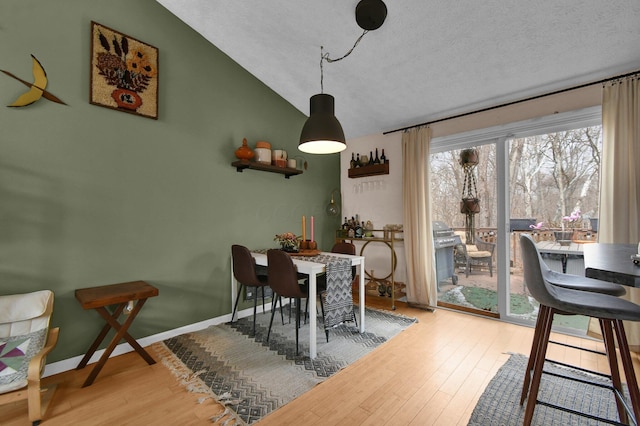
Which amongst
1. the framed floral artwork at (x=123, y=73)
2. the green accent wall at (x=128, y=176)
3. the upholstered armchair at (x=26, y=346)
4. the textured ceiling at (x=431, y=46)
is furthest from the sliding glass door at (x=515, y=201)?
the upholstered armchair at (x=26, y=346)

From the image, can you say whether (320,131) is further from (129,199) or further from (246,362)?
(246,362)

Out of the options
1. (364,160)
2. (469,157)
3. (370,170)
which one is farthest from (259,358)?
(469,157)

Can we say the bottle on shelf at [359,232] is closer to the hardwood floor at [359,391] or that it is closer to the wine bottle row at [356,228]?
the wine bottle row at [356,228]

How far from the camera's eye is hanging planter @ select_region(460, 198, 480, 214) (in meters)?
3.47

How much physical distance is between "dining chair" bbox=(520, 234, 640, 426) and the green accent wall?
276 cm

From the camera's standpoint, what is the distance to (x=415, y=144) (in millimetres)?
3740

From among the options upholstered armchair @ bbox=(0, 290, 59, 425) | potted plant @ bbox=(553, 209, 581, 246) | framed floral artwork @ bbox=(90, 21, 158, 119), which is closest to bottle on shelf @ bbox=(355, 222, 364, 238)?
potted plant @ bbox=(553, 209, 581, 246)

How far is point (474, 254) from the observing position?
11.6 ft

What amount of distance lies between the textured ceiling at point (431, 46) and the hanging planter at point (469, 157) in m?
0.49

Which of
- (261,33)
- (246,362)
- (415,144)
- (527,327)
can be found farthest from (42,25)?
(527,327)

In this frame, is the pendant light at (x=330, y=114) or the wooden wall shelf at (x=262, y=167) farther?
the wooden wall shelf at (x=262, y=167)

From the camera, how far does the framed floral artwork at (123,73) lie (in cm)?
246

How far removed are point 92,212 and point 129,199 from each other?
29 centimetres

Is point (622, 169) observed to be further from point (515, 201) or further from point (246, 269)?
point (246, 269)
